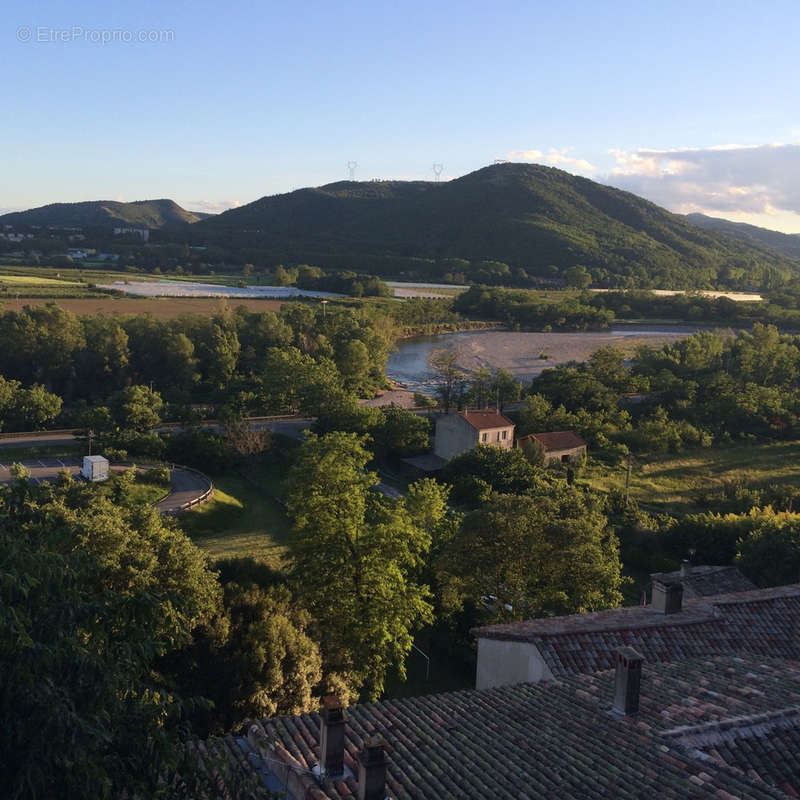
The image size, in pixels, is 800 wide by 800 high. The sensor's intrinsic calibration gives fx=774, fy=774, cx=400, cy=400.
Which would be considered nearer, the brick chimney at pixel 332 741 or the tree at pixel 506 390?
the brick chimney at pixel 332 741

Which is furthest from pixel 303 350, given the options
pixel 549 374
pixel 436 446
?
pixel 436 446

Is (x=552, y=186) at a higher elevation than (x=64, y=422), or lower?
higher

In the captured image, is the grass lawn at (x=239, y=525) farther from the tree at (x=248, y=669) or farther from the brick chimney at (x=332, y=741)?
the brick chimney at (x=332, y=741)

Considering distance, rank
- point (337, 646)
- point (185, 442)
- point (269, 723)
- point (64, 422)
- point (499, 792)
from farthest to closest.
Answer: point (64, 422) → point (185, 442) → point (337, 646) → point (269, 723) → point (499, 792)

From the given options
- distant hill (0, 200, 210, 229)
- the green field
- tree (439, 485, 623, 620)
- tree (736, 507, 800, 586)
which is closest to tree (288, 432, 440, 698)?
tree (439, 485, 623, 620)

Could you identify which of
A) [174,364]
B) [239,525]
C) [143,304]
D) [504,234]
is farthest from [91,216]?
[239,525]

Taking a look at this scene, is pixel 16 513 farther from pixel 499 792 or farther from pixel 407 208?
pixel 407 208

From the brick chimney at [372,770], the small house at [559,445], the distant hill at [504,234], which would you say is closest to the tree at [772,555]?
the small house at [559,445]
